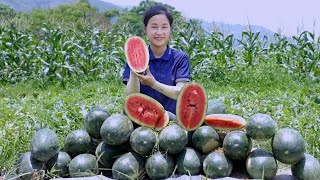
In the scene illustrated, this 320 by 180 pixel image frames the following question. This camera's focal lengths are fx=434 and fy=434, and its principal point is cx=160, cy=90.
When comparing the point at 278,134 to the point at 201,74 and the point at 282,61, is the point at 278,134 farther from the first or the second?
the point at 282,61

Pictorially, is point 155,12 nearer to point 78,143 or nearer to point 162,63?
point 162,63

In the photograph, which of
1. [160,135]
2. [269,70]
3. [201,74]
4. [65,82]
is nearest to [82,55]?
[65,82]

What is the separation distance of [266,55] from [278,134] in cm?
758

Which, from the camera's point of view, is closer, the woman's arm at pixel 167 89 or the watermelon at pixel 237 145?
the watermelon at pixel 237 145

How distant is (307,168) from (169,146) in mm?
1032

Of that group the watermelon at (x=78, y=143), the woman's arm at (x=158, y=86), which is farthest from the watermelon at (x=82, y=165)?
the woman's arm at (x=158, y=86)

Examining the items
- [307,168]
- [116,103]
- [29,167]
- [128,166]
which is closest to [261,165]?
[307,168]

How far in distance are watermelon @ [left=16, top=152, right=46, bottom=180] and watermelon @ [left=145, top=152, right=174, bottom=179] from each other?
89 cm

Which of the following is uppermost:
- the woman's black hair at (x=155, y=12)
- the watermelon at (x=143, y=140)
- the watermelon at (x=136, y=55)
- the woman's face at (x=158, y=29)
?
the woman's black hair at (x=155, y=12)

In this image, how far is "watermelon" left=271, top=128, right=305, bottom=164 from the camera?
10.3ft

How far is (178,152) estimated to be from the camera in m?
3.36

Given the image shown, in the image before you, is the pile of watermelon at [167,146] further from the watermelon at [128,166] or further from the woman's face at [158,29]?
the woman's face at [158,29]

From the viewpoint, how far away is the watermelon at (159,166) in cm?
324

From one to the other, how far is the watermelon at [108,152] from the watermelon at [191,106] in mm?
526
